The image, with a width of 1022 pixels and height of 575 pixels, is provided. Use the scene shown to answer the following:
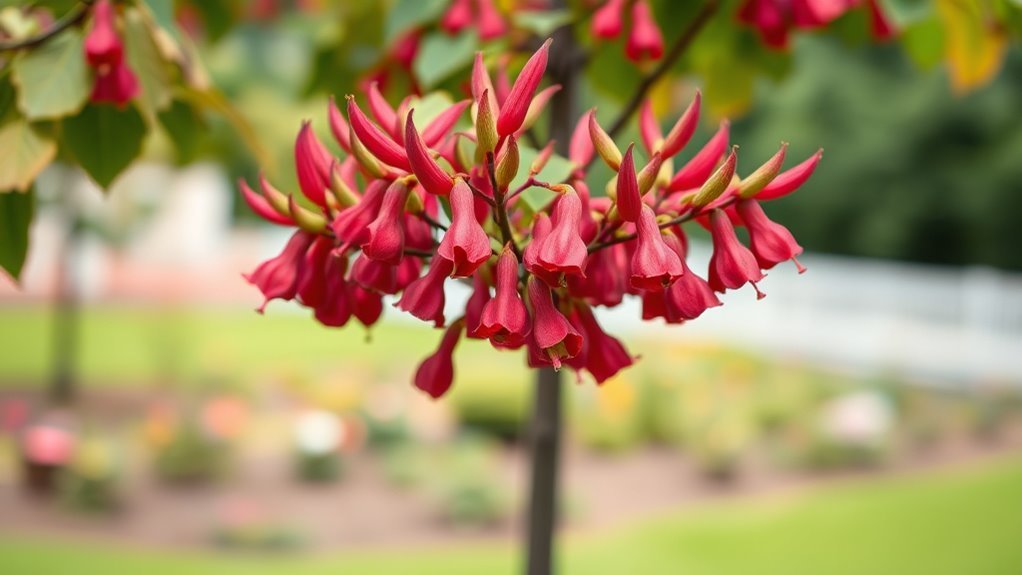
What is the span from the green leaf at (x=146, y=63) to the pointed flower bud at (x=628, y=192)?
66cm

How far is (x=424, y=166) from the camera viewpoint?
71 centimetres

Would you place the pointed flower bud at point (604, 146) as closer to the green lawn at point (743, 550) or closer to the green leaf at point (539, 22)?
the green leaf at point (539, 22)

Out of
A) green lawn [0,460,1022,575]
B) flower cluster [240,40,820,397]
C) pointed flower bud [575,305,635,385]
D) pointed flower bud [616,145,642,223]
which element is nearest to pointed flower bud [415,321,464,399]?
flower cluster [240,40,820,397]

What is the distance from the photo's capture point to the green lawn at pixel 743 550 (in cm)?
465

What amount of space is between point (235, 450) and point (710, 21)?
5.29 metres

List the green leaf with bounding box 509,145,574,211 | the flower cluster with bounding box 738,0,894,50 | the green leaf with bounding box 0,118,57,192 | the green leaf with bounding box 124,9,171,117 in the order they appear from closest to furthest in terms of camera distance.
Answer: the green leaf with bounding box 509,145,574,211 → the green leaf with bounding box 0,118,57,192 → the green leaf with bounding box 124,9,171,117 → the flower cluster with bounding box 738,0,894,50

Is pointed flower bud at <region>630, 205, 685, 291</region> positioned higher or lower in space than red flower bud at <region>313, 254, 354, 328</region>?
lower

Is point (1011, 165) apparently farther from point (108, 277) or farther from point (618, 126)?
point (618, 126)

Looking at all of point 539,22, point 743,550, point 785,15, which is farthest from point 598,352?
point 743,550

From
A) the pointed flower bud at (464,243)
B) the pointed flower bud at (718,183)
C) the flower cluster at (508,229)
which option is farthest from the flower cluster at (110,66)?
the pointed flower bud at (718,183)

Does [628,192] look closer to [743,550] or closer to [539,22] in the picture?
[539,22]

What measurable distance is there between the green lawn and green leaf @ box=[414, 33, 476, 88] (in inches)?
141

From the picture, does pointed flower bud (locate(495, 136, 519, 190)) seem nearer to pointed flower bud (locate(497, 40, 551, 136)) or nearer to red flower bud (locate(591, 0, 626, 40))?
pointed flower bud (locate(497, 40, 551, 136))

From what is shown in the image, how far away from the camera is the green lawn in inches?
183
